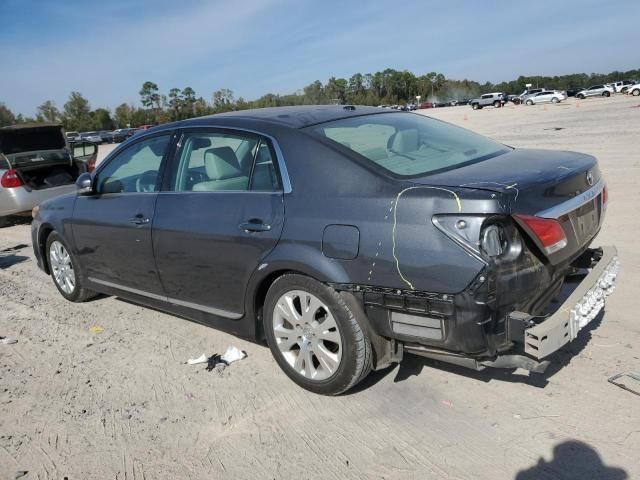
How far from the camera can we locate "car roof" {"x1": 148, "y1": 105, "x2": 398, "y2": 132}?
3.60m

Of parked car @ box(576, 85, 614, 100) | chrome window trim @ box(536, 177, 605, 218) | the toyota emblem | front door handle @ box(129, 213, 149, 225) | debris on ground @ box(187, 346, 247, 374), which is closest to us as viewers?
chrome window trim @ box(536, 177, 605, 218)

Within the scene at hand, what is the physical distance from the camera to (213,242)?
367 centimetres

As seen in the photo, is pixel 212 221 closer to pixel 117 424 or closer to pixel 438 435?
pixel 117 424

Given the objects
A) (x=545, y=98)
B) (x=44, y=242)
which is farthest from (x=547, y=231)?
(x=545, y=98)

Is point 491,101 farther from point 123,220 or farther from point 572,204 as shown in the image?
point 572,204

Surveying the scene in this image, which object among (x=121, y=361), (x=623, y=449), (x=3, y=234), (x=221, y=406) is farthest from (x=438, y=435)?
(x=3, y=234)

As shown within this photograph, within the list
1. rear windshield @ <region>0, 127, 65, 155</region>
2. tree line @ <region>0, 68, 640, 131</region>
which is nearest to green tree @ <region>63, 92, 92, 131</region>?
tree line @ <region>0, 68, 640, 131</region>

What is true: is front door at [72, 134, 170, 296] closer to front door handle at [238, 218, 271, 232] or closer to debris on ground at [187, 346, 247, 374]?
debris on ground at [187, 346, 247, 374]

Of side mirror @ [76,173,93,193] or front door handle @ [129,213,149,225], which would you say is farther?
side mirror @ [76,173,93,193]

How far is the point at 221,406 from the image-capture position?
3.41 metres

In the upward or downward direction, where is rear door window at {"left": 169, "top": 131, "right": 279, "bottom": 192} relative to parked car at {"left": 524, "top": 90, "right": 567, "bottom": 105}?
upward

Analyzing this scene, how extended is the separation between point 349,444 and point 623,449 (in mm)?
1330

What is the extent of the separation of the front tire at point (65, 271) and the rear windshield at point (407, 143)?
3.12 m

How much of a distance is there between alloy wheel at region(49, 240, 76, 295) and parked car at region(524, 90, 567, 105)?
60242 mm
